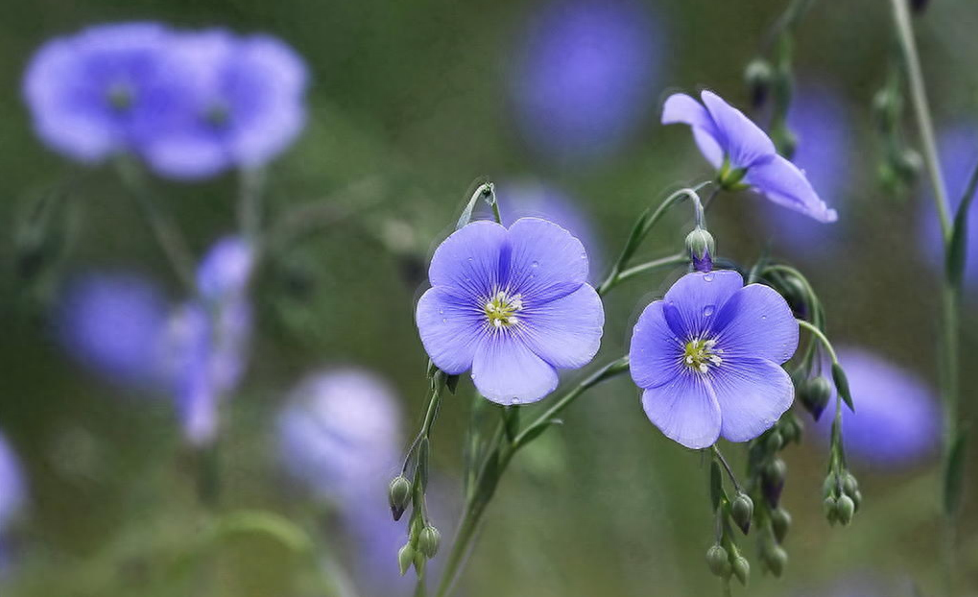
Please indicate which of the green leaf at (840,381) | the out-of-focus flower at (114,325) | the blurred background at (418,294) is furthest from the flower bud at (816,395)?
the out-of-focus flower at (114,325)

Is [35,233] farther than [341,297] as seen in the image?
No

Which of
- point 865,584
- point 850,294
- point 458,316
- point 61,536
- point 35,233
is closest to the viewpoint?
point 458,316

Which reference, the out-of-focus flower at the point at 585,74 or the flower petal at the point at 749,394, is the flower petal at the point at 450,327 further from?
the out-of-focus flower at the point at 585,74

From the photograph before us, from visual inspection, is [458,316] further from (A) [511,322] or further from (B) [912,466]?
(B) [912,466]

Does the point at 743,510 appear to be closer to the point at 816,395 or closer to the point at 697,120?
the point at 816,395

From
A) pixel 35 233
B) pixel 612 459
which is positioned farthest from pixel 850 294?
pixel 35 233

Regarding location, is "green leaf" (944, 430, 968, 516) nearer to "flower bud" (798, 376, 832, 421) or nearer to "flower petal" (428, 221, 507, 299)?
"flower bud" (798, 376, 832, 421)

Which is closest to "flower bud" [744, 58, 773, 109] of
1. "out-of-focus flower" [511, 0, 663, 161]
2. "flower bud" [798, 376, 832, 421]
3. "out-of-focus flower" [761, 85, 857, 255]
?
"flower bud" [798, 376, 832, 421]
